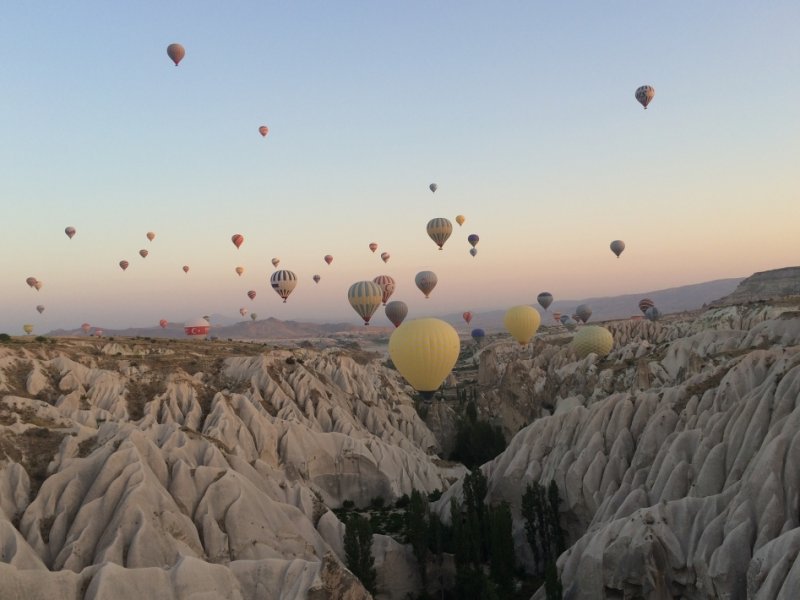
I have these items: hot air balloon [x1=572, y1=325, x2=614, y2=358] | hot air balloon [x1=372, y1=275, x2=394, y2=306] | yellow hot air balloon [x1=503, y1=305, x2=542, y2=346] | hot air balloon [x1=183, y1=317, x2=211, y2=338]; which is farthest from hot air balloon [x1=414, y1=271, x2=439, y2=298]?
hot air balloon [x1=183, y1=317, x2=211, y2=338]

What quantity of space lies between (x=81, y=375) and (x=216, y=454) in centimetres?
2889

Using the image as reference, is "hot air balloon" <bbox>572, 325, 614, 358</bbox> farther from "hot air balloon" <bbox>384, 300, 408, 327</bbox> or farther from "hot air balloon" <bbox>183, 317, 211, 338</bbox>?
"hot air balloon" <bbox>183, 317, 211, 338</bbox>

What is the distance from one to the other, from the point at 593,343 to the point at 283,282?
48698mm

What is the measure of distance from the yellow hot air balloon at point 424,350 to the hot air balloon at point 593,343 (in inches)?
1809

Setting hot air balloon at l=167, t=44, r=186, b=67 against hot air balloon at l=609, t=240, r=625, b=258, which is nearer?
hot air balloon at l=167, t=44, r=186, b=67

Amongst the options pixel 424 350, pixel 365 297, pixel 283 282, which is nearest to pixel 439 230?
pixel 365 297

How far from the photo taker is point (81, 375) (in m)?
58.9

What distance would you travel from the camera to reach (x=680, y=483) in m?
32.0

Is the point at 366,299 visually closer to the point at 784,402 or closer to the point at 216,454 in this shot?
the point at 216,454

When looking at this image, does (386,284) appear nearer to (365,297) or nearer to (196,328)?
(365,297)

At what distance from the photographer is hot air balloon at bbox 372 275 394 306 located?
86.4 metres

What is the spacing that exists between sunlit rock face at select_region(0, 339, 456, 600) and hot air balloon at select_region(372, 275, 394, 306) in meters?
15.4

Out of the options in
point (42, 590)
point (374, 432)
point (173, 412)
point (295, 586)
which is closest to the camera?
point (42, 590)

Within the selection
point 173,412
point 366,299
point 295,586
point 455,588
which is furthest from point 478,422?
point 295,586
